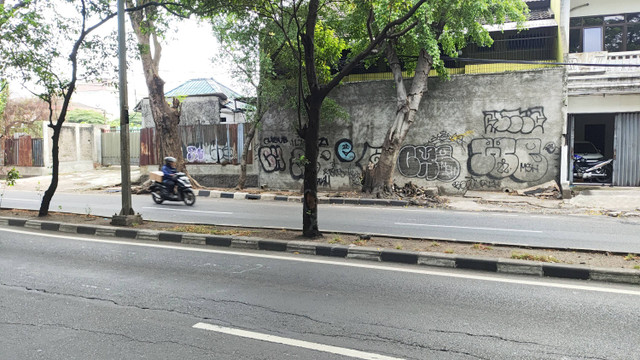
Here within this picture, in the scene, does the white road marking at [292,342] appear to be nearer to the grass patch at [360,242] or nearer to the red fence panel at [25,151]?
the grass patch at [360,242]

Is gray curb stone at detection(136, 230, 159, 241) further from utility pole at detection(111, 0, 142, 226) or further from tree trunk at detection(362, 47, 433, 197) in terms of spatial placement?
tree trunk at detection(362, 47, 433, 197)

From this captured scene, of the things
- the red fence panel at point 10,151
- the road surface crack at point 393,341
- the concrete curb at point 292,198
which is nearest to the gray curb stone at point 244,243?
the road surface crack at point 393,341

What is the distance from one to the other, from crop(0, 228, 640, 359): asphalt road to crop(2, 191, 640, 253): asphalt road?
2.69 metres

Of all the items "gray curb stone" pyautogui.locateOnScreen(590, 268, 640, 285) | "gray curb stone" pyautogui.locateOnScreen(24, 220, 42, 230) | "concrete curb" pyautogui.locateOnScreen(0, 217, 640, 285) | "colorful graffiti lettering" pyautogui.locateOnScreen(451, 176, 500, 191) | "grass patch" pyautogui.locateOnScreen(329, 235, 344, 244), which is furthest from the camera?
"colorful graffiti lettering" pyautogui.locateOnScreen(451, 176, 500, 191)

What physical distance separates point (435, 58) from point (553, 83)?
15.2 ft

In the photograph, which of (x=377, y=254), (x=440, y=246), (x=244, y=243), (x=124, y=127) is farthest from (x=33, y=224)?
(x=440, y=246)

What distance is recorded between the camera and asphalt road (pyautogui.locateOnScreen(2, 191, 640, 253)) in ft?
26.2

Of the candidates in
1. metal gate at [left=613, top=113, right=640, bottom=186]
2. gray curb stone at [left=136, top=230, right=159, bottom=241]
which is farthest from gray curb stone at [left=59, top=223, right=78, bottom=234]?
metal gate at [left=613, top=113, right=640, bottom=186]

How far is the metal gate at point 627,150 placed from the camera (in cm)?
1606

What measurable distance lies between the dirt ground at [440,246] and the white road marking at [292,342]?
10.5 ft

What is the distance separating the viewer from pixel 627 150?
16156 mm

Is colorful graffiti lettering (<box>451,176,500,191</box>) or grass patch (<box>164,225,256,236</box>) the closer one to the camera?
grass patch (<box>164,225,256,236</box>)

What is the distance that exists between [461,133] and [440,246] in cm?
→ 1011

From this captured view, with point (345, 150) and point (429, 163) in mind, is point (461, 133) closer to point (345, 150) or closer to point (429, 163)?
point (429, 163)
